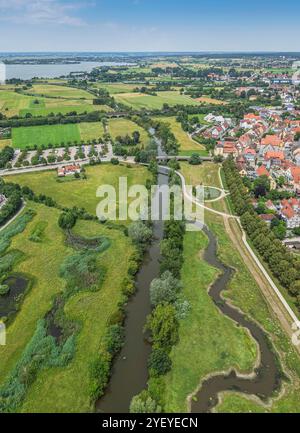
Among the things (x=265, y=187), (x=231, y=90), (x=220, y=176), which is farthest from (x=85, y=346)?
(x=231, y=90)

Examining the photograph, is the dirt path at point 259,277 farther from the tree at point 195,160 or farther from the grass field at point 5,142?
the grass field at point 5,142

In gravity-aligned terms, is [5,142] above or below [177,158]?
above

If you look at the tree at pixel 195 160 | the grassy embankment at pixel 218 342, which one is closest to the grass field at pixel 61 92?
the tree at pixel 195 160

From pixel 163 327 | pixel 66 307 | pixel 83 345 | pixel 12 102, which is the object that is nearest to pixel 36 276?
pixel 66 307

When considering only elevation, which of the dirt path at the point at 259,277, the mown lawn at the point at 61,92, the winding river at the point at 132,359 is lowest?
the winding river at the point at 132,359

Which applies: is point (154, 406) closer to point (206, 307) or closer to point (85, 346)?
point (85, 346)

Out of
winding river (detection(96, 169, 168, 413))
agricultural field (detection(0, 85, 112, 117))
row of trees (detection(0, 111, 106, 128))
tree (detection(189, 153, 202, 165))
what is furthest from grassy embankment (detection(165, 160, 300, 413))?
agricultural field (detection(0, 85, 112, 117))

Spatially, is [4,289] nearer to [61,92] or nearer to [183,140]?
[183,140]
